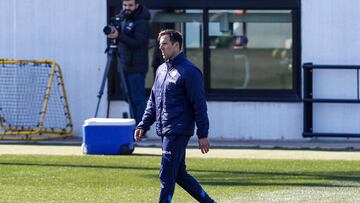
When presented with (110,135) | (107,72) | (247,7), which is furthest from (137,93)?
(247,7)

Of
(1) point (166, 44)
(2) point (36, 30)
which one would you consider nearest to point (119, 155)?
(2) point (36, 30)

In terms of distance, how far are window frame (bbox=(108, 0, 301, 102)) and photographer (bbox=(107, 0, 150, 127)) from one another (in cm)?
83

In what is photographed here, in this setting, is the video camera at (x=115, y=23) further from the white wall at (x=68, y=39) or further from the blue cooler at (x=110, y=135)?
the blue cooler at (x=110, y=135)

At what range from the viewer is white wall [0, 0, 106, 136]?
17516mm

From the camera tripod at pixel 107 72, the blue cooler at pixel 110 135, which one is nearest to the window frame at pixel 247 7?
the camera tripod at pixel 107 72

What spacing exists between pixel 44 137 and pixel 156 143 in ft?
6.46

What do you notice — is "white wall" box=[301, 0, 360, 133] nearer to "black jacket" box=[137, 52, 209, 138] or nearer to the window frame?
the window frame

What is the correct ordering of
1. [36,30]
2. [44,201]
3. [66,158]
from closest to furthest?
[44,201], [66,158], [36,30]

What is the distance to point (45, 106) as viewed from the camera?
1742cm

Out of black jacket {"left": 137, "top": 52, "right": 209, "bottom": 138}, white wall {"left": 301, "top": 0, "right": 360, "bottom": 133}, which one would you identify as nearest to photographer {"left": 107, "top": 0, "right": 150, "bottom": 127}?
white wall {"left": 301, "top": 0, "right": 360, "bottom": 133}

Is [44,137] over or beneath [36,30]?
beneath

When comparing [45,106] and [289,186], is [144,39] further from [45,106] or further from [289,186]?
[289,186]

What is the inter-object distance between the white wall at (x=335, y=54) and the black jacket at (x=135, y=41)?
8.57ft

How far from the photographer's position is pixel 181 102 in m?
9.89
